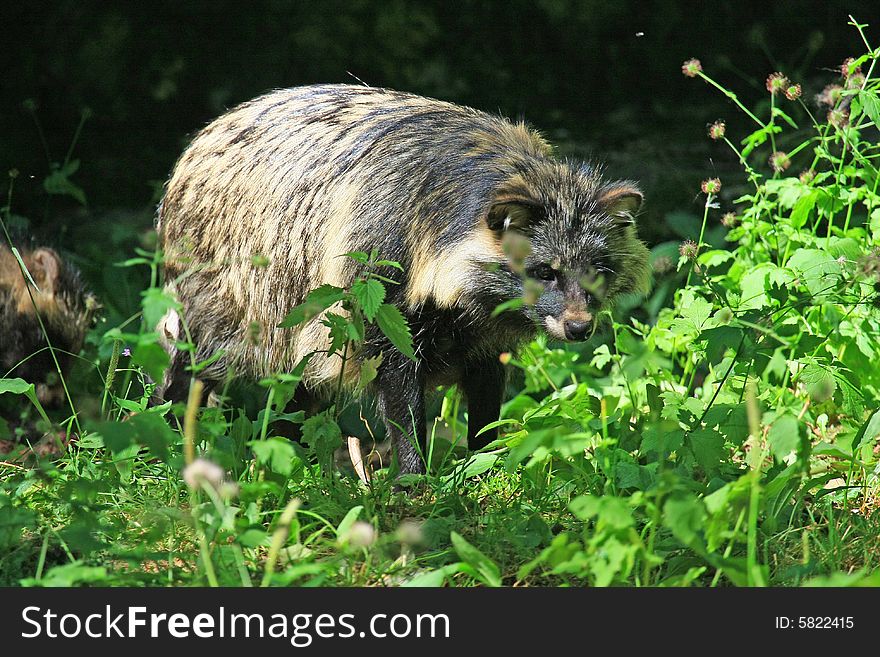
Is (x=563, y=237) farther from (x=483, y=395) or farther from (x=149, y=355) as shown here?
(x=149, y=355)

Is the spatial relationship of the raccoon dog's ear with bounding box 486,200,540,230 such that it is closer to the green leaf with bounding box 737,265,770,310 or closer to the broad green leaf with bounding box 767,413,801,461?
the green leaf with bounding box 737,265,770,310

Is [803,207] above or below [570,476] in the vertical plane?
above

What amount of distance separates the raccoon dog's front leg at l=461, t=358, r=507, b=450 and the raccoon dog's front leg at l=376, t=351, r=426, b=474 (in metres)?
0.41

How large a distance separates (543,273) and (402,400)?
803 millimetres

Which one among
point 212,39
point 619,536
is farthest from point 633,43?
point 619,536

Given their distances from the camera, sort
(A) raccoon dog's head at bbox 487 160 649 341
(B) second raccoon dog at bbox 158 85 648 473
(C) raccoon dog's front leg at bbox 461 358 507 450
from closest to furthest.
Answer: (A) raccoon dog's head at bbox 487 160 649 341 < (B) second raccoon dog at bbox 158 85 648 473 < (C) raccoon dog's front leg at bbox 461 358 507 450

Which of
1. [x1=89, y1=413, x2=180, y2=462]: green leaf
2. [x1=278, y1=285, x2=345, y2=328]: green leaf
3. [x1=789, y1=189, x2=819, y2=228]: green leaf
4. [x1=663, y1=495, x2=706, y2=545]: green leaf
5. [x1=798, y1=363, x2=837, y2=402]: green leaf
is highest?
[x1=789, y1=189, x2=819, y2=228]: green leaf

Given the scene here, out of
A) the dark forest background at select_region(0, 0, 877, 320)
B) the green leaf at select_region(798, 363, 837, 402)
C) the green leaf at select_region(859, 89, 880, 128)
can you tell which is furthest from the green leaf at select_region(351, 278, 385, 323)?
the dark forest background at select_region(0, 0, 877, 320)

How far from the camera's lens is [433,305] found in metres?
4.59

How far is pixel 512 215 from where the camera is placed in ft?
14.4

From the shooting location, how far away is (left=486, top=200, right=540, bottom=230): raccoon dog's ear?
436 centimetres

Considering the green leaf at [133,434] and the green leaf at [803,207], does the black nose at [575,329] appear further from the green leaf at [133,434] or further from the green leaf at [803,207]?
the green leaf at [133,434]

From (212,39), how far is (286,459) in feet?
18.1

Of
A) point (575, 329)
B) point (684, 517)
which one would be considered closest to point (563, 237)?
point (575, 329)
